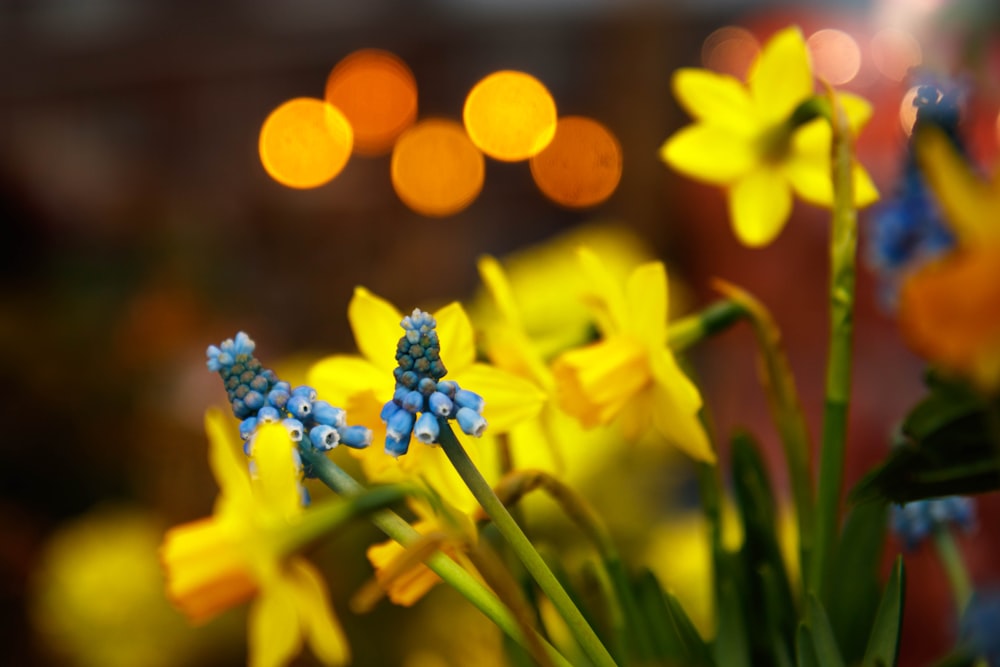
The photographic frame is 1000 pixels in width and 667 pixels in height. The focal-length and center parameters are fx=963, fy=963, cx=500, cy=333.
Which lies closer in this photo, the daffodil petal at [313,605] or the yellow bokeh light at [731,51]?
the daffodil petal at [313,605]

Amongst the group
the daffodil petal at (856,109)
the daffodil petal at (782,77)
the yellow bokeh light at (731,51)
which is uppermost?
the yellow bokeh light at (731,51)

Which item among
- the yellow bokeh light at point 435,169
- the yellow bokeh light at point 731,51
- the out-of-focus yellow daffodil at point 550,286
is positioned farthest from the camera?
the yellow bokeh light at point 435,169

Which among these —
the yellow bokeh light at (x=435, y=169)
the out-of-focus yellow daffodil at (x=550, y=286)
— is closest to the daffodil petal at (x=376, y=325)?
the out-of-focus yellow daffodil at (x=550, y=286)

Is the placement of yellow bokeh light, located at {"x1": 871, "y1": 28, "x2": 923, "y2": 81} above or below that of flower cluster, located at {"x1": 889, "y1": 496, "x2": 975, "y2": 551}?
above

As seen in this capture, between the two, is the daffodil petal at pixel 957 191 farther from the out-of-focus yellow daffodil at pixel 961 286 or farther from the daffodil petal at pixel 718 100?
the daffodil petal at pixel 718 100

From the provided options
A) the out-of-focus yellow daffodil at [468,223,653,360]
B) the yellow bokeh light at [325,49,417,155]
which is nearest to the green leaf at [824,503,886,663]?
the out-of-focus yellow daffodil at [468,223,653,360]

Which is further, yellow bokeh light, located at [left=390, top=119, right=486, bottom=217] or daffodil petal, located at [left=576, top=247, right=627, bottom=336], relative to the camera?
yellow bokeh light, located at [left=390, top=119, right=486, bottom=217]

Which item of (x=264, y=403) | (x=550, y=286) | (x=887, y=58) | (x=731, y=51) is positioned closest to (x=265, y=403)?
(x=264, y=403)

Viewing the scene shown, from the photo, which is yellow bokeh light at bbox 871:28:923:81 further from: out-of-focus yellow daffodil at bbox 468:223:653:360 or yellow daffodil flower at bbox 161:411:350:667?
yellow daffodil flower at bbox 161:411:350:667
